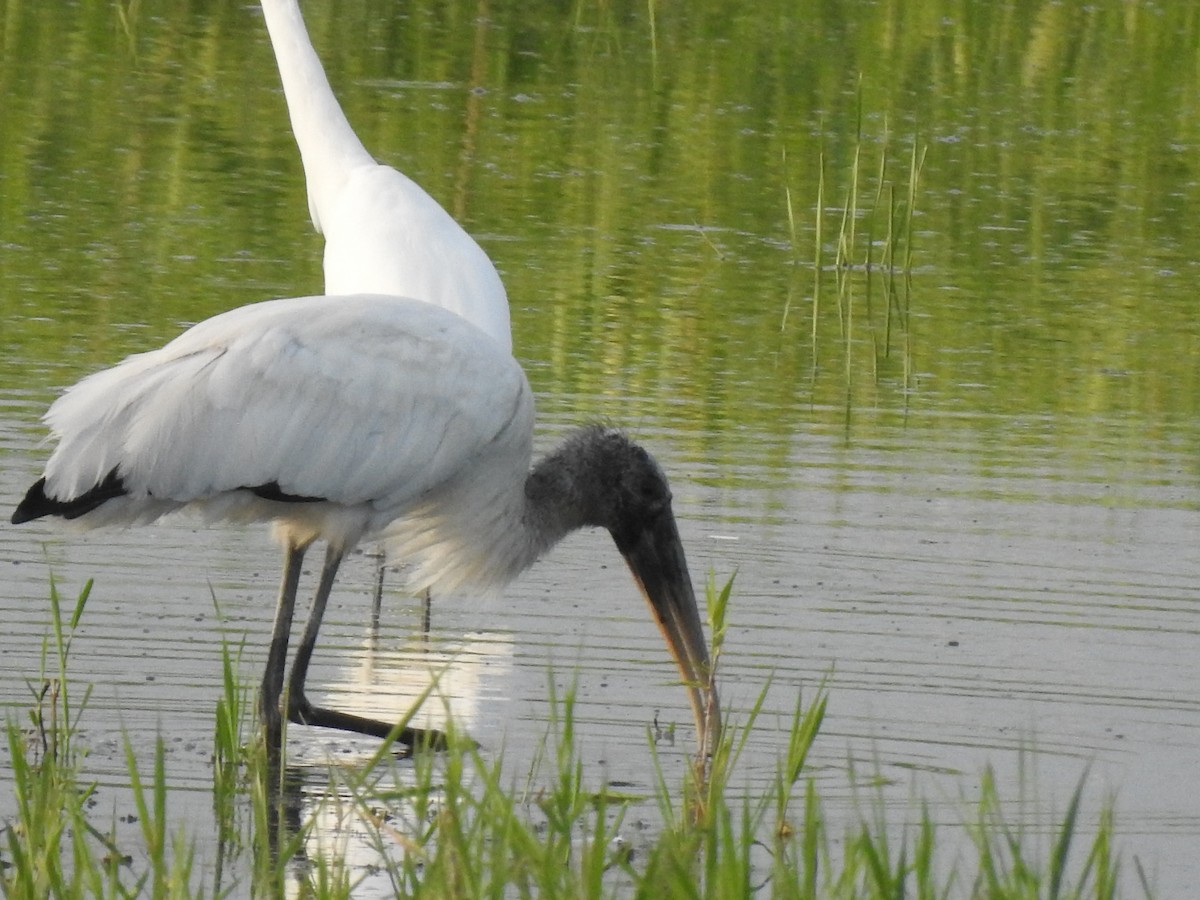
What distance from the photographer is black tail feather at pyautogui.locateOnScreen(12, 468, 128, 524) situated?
568 centimetres

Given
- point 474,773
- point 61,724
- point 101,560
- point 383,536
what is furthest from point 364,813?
point 101,560

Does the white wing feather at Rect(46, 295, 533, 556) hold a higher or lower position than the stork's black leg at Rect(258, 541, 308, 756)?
higher

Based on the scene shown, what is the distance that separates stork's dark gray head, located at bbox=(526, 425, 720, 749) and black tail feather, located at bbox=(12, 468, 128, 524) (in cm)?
126

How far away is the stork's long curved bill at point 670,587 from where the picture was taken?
6.56 m

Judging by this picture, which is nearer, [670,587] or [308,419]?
[308,419]

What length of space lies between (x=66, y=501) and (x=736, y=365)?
181 inches

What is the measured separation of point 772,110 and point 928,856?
12.4 meters

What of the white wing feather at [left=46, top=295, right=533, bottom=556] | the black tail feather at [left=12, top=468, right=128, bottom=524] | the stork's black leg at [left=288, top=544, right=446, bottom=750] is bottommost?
the stork's black leg at [left=288, top=544, right=446, bottom=750]

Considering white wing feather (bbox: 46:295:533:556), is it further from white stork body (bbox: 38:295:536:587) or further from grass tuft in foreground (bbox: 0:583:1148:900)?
grass tuft in foreground (bbox: 0:583:1148:900)

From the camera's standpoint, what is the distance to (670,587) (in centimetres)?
663

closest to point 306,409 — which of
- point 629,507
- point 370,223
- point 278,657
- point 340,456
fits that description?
point 340,456

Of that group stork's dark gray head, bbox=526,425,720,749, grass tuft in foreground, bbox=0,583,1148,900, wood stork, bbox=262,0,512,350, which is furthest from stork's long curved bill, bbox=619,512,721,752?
grass tuft in foreground, bbox=0,583,1148,900

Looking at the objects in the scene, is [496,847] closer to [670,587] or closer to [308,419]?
[308,419]

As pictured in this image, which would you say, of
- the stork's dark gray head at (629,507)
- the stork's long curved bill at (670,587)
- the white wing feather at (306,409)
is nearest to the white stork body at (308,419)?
the white wing feather at (306,409)
